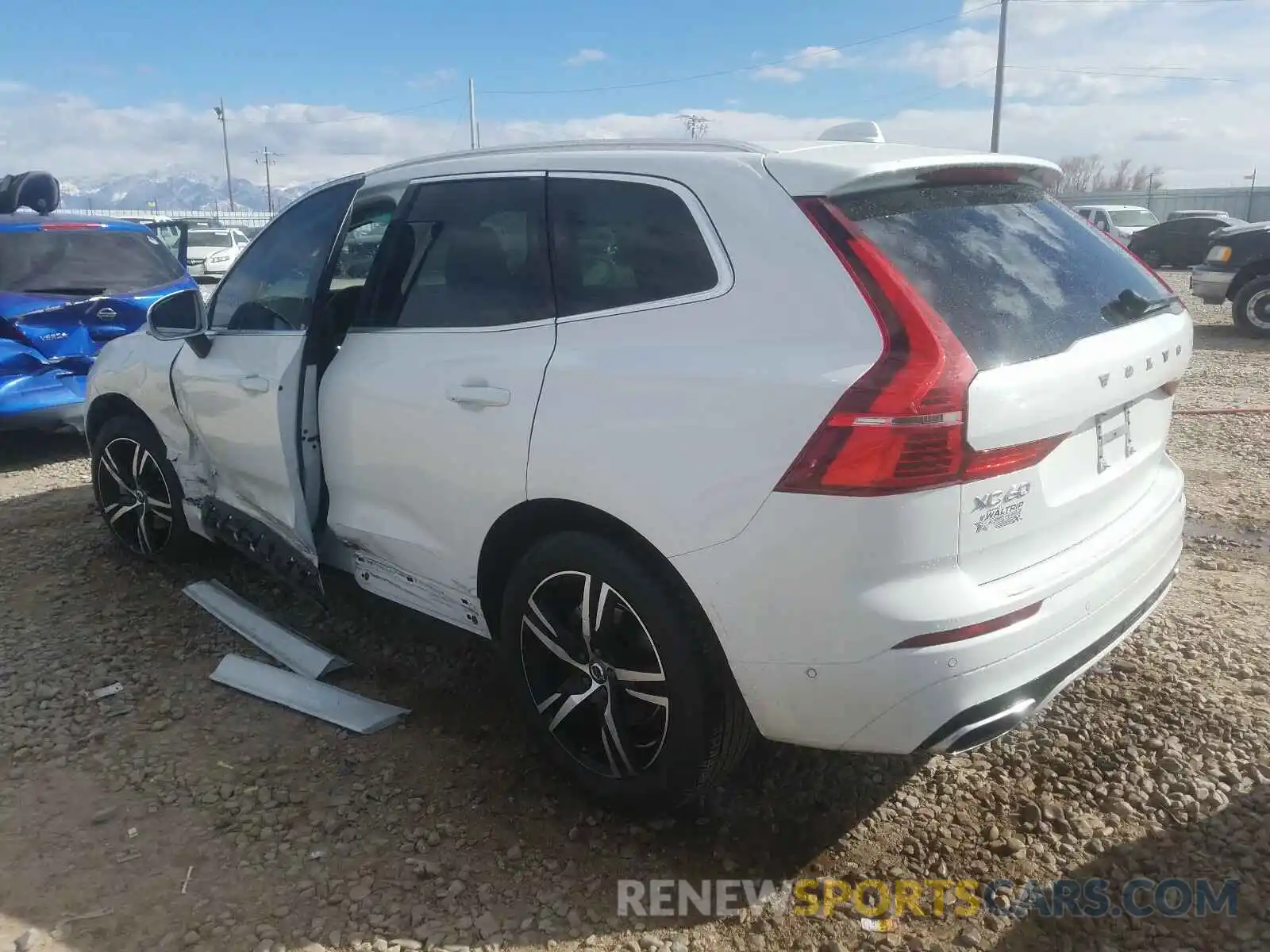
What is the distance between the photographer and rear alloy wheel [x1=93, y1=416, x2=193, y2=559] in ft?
14.7

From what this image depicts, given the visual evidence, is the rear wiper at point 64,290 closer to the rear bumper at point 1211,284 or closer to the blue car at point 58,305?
the blue car at point 58,305

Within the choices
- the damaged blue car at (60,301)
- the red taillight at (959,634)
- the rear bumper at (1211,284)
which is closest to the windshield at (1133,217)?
the rear bumper at (1211,284)

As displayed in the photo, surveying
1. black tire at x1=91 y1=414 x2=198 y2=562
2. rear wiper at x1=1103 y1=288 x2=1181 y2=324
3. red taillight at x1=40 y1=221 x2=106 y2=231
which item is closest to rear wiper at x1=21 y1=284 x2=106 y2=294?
red taillight at x1=40 y1=221 x2=106 y2=231

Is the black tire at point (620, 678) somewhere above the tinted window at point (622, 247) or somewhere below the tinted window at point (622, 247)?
below

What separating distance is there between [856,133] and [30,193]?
713cm

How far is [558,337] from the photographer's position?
2.70m

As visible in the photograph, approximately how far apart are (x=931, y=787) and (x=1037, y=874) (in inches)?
16.7

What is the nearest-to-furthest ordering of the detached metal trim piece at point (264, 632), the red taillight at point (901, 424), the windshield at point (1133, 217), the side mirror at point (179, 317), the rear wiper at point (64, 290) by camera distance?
the red taillight at point (901, 424), the detached metal trim piece at point (264, 632), the side mirror at point (179, 317), the rear wiper at point (64, 290), the windshield at point (1133, 217)

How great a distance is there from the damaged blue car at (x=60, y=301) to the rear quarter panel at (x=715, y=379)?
5.37 m

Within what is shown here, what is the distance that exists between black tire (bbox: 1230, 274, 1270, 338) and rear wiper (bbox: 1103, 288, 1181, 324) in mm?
10936

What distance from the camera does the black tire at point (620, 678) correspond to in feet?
8.01

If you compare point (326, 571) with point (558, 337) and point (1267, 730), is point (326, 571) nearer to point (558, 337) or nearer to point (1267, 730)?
point (558, 337)

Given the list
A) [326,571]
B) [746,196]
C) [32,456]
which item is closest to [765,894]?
[746,196]

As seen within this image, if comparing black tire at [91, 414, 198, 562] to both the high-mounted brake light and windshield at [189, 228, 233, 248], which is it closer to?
the high-mounted brake light
